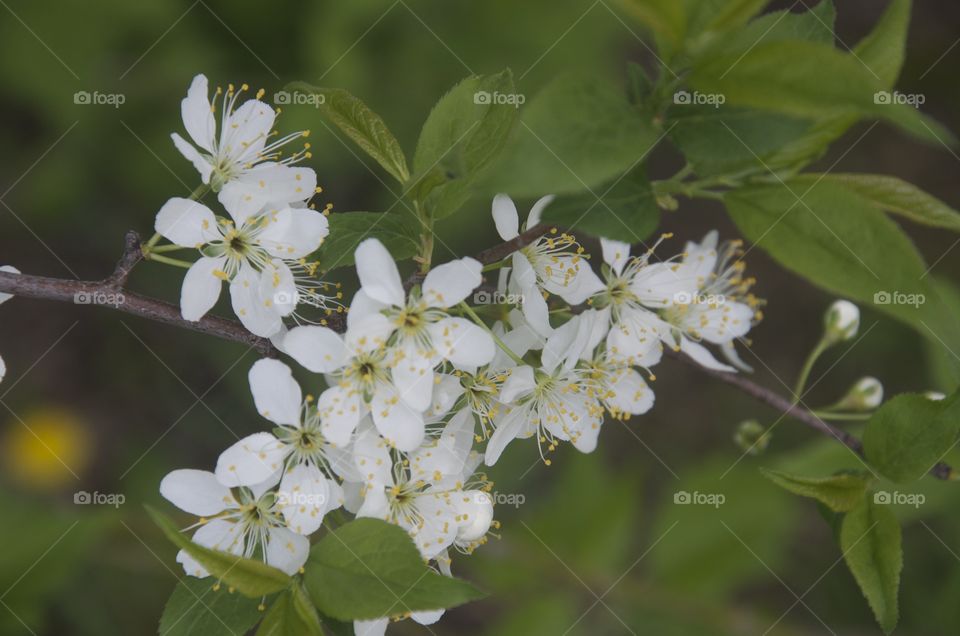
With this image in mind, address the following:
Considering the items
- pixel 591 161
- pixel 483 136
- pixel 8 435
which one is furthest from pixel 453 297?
pixel 8 435

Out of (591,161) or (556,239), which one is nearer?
(591,161)

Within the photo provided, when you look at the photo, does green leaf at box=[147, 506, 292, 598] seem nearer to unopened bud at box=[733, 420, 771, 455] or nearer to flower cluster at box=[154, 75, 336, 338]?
flower cluster at box=[154, 75, 336, 338]

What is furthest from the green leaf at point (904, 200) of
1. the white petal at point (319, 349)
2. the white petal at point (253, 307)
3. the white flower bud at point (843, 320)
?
the white petal at point (253, 307)

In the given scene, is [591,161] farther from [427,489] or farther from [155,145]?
[155,145]

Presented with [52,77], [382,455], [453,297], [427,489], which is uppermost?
[52,77]
